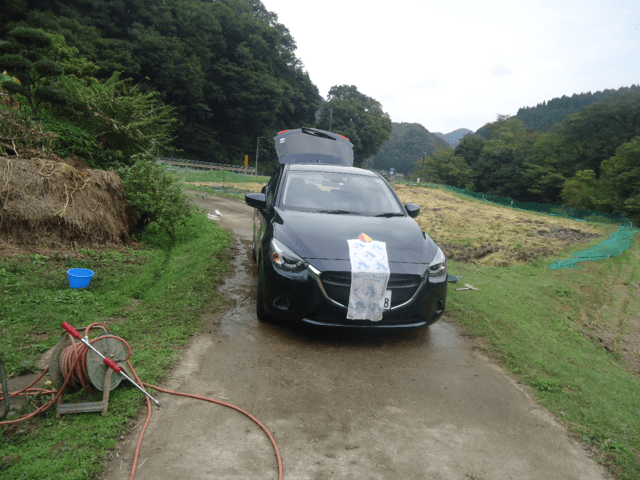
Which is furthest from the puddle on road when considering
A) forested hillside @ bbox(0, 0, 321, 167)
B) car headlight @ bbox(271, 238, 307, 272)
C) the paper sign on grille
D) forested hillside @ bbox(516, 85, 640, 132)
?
forested hillside @ bbox(516, 85, 640, 132)

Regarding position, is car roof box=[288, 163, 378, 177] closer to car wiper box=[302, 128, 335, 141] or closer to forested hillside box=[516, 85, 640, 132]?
car wiper box=[302, 128, 335, 141]

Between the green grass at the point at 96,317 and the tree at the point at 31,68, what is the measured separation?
4.31 metres

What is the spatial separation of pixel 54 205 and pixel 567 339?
7.48 metres

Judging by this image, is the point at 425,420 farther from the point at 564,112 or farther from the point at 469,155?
the point at 564,112

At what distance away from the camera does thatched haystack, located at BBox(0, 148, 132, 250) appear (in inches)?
237

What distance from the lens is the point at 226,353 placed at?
3678mm

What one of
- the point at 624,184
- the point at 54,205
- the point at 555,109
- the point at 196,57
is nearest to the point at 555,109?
the point at 555,109

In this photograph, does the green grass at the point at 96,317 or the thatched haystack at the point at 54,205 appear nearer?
the green grass at the point at 96,317

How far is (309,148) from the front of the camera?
11.2 metres

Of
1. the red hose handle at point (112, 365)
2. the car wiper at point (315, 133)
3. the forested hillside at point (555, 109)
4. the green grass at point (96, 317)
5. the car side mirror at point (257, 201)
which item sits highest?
the forested hillside at point (555, 109)

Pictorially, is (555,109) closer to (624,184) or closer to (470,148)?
(470,148)

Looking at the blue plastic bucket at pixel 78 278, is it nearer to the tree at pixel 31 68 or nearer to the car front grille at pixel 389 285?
the car front grille at pixel 389 285

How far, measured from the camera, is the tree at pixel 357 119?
7303 centimetres

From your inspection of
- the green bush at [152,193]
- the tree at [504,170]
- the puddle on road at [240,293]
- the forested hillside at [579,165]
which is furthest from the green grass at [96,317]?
the tree at [504,170]
